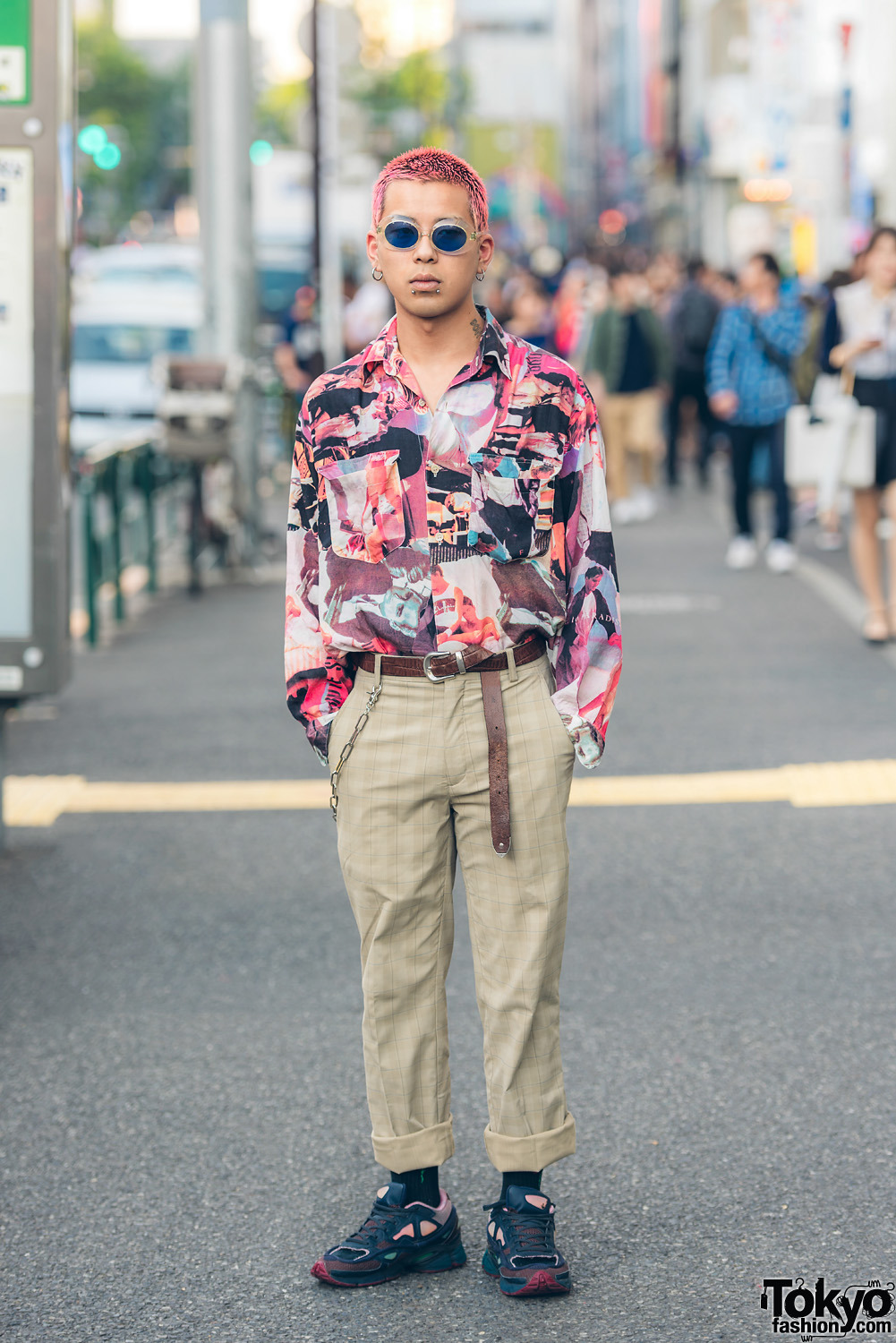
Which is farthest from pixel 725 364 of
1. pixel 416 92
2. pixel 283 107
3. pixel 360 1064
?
pixel 283 107

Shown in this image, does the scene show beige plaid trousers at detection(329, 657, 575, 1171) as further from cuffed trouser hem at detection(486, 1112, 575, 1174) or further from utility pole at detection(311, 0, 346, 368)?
utility pole at detection(311, 0, 346, 368)

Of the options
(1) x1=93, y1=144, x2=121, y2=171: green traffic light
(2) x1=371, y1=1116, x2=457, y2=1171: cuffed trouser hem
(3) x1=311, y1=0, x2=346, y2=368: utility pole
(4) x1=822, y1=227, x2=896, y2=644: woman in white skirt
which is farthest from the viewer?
(1) x1=93, y1=144, x2=121, y2=171: green traffic light

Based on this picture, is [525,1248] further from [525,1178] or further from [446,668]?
[446,668]

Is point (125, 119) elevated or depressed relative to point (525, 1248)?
elevated

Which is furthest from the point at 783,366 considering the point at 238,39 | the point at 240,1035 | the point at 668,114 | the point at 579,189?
the point at 579,189

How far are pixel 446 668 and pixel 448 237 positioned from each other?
2.28 ft

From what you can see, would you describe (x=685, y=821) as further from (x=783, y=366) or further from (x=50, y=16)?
(x=783, y=366)

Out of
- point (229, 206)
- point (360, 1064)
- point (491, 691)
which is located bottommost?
point (360, 1064)

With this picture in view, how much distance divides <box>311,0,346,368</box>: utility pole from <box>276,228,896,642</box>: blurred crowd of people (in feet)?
1.28

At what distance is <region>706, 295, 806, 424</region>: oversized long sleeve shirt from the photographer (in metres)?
12.2

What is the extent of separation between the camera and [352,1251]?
11.0ft

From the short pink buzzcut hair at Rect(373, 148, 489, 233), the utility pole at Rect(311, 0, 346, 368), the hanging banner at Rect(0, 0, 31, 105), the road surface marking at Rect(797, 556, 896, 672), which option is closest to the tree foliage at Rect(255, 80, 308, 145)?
the utility pole at Rect(311, 0, 346, 368)

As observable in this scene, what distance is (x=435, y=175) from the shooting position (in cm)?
313

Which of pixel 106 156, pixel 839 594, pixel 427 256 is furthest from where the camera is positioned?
pixel 106 156
